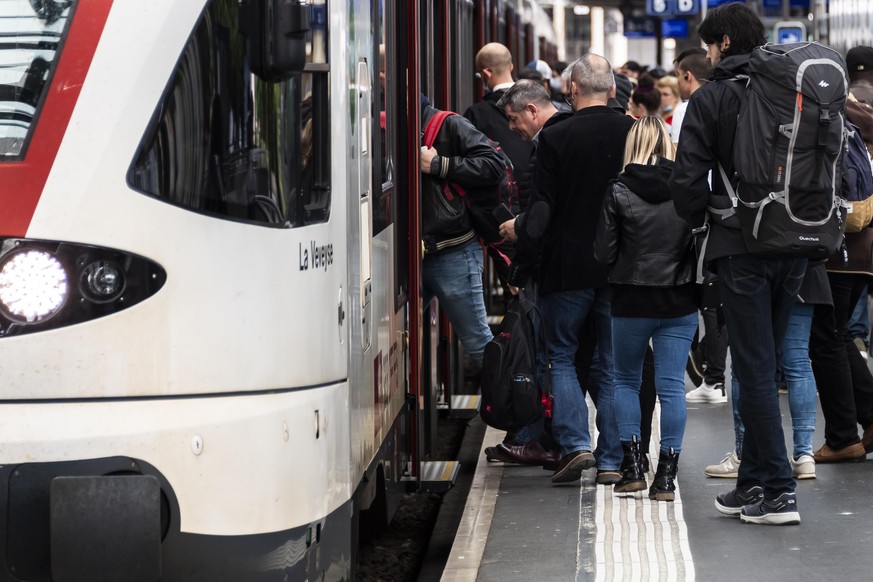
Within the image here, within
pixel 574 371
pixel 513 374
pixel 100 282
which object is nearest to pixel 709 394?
pixel 574 371

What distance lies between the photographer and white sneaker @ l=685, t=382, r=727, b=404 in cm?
894

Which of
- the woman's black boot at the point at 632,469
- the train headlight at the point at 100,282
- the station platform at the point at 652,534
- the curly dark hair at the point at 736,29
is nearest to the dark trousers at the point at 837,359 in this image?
the station platform at the point at 652,534

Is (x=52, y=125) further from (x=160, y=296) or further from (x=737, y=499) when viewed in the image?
(x=737, y=499)

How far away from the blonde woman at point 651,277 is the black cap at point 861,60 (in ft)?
6.25

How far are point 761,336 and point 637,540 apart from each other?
2.85ft

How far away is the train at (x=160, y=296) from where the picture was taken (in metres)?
3.63

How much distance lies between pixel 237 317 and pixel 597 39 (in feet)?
148

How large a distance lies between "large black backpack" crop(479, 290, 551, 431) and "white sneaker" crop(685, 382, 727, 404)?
240 centimetres

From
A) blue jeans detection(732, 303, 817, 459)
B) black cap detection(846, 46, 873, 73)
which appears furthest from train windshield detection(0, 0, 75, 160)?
black cap detection(846, 46, 873, 73)

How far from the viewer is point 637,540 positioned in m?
5.66

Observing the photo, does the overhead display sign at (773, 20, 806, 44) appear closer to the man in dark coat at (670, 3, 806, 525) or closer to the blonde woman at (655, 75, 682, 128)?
the blonde woman at (655, 75, 682, 128)

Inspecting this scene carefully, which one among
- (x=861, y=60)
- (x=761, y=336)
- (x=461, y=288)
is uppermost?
(x=861, y=60)

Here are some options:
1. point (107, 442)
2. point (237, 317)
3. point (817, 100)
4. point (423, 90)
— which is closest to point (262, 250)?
point (237, 317)

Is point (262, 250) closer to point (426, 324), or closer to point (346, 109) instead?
point (346, 109)
